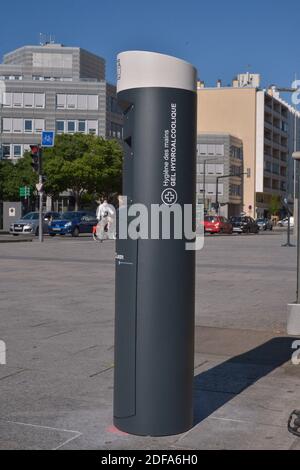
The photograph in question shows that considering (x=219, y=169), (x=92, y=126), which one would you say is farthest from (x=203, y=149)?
(x=92, y=126)

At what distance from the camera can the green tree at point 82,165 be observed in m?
71.0

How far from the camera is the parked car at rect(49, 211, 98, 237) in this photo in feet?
134

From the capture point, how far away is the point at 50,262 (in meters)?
19.3

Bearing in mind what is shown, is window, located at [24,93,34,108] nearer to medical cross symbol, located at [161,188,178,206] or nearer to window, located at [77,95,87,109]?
window, located at [77,95,87,109]

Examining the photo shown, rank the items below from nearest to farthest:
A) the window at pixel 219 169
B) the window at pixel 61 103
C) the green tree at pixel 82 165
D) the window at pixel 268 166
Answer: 1. the green tree at pixel 82 165
2. the window at pixel 61 103
3. the window at pixel 219 169
4. the window at pixel 268 166

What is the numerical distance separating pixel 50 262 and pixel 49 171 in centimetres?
5296

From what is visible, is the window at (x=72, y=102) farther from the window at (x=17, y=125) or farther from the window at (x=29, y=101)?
the window at (x=17, y=125)

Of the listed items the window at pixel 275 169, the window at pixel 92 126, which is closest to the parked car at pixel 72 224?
the window at pixel 92 126

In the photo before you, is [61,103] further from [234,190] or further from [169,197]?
[169,197]

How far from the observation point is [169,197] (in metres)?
4.32

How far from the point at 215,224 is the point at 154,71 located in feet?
159

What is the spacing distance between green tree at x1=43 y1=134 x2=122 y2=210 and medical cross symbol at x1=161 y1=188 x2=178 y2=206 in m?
67.0

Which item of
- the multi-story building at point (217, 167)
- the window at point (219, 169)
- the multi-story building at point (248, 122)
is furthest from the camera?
the multi-story building at point (248, 122)

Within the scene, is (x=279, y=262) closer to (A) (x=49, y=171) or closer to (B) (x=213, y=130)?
(A) (x=49, y=171)
